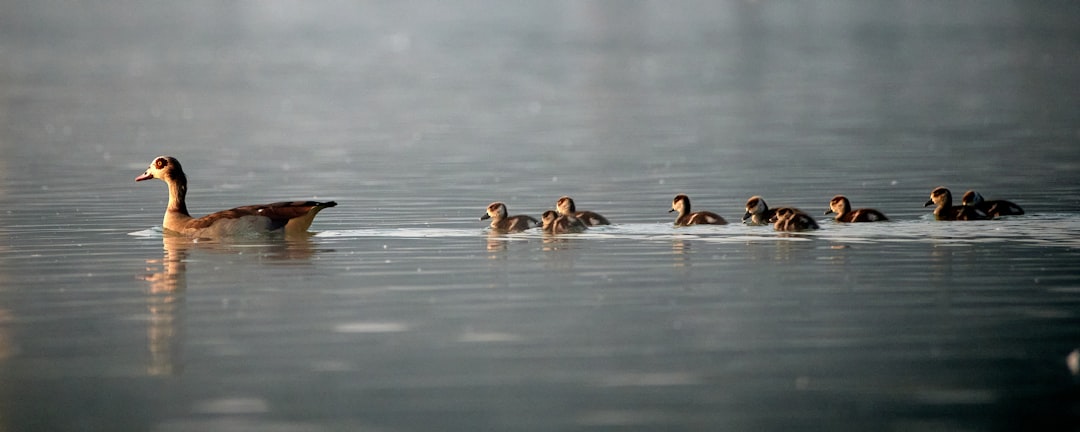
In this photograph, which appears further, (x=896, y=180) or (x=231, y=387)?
(x=896, y=180)

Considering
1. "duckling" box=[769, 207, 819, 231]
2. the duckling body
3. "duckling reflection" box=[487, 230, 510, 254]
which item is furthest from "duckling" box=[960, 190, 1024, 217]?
"duckling reflection" box=[487, 230, 510, 254]

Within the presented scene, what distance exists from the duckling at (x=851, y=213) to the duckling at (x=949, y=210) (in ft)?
2.29

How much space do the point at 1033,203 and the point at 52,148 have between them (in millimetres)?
24794

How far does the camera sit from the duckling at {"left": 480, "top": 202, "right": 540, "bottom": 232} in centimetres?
2230

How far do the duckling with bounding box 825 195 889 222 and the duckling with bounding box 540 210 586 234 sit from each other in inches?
125

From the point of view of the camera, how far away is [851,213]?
73.0 feet

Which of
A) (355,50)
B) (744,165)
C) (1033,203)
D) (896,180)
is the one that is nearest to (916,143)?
(744,165)

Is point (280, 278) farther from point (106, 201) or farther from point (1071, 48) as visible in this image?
point (1071, 48)

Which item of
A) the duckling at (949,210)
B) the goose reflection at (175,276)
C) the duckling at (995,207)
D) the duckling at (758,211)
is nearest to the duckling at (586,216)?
the duckling at (758,211)

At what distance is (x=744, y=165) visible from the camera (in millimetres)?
34062

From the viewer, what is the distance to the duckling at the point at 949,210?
22.1 m

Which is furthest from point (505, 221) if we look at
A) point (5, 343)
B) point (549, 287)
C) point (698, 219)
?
point (5, 343)

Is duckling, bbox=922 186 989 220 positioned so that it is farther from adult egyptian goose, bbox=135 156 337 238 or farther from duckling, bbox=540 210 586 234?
adult egyptian goose, bbox=135 156 337 238

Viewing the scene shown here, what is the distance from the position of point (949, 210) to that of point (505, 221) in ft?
17.9
